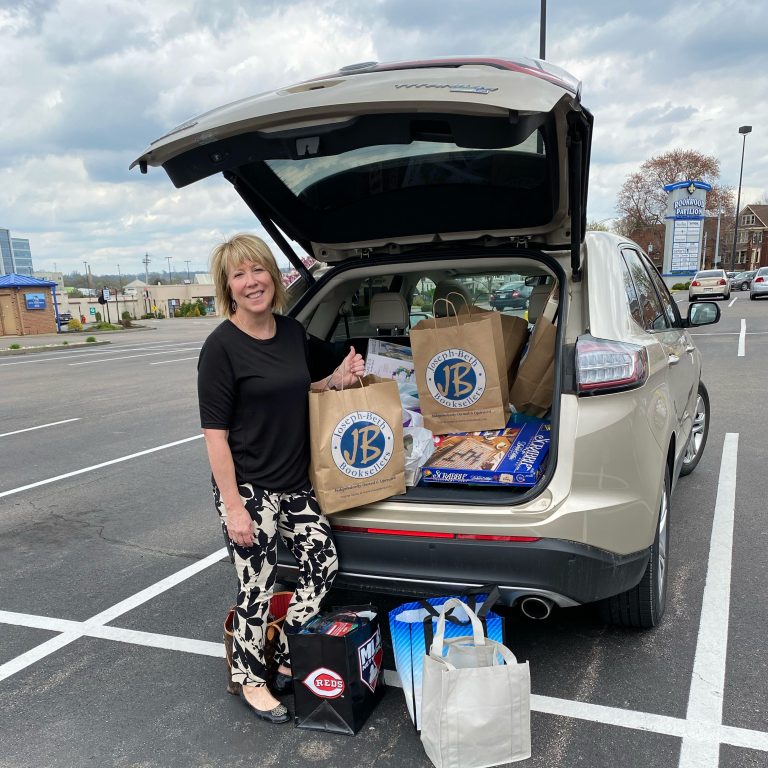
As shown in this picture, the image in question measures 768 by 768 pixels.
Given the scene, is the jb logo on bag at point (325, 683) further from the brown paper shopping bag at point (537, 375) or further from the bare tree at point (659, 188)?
the bare tree at point (659, 188)

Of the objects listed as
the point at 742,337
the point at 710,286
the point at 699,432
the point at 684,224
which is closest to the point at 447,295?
the point at 699,432

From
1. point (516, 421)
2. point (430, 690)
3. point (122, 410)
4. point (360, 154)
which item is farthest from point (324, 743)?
point (122, 410)

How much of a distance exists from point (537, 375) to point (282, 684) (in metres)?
1.70

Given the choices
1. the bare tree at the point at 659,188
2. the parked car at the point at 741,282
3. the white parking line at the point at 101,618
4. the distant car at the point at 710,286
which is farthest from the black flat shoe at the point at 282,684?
the bare tree at the point at 659,188

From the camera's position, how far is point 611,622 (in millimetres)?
2811

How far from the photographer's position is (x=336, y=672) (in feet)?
7.41

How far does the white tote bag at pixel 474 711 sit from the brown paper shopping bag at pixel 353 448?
1.98 feet

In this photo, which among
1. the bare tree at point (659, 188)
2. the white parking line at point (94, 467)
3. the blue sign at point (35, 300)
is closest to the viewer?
the white parking line at point (94, 467)

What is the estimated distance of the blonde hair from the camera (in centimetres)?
235

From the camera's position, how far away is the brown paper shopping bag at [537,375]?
2.85 m

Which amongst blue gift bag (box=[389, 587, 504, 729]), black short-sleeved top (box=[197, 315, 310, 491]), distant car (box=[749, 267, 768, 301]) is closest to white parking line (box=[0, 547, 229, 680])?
black short-sleeved top (box=[197, 315, 310, 491])

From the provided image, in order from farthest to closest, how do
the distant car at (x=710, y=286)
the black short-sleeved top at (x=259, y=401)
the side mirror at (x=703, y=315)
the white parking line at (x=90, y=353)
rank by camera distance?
1. the distant car at (x=710, y=286)
2. the white parking line at (x=90, y=353)
3. the side mirror at (x=703, y=315)
4. the black short-sleeved top at (x=259, y=401)

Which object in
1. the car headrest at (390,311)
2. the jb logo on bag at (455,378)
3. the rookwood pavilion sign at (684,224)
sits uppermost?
the rookwood pavilion sign at (684,224)

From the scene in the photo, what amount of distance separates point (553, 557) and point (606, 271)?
1186 mm
